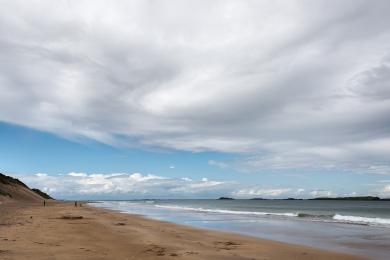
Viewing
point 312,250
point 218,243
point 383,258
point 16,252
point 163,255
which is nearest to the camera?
point 16,252

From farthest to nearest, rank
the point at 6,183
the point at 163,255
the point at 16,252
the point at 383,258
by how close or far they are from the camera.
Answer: the point at 6,183, the point at 383,258, the point at 163,255, the point at 16,252

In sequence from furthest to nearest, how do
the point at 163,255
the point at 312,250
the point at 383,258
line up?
the point at 312,250 → the point at 383,258 → the point at 163,255

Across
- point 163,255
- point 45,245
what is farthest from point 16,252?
point 163,255

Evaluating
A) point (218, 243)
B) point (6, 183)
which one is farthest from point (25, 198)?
point (218, 243)

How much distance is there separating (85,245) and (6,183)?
82390mm

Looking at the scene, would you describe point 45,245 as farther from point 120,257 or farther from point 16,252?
point 120,257

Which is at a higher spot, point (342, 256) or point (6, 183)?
point (6, 183)

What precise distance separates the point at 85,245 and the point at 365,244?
12.3 metres

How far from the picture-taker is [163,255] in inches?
526

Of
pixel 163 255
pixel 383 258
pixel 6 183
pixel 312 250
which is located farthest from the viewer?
pixel 6 183

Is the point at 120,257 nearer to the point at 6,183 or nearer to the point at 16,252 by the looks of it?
the point at 16,252

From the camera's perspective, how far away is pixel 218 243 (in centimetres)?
1800

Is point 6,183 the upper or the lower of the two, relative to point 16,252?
upper

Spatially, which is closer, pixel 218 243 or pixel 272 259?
pixel 272 259
